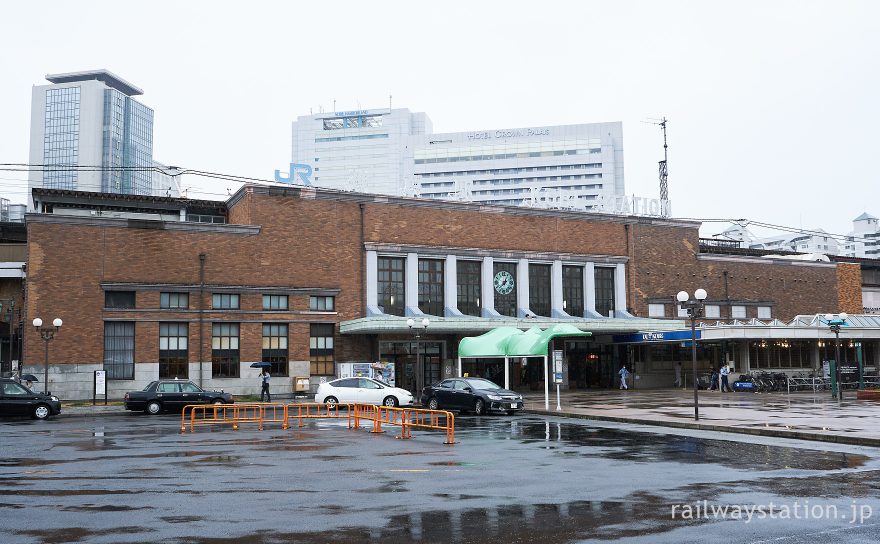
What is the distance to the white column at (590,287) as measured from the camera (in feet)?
173

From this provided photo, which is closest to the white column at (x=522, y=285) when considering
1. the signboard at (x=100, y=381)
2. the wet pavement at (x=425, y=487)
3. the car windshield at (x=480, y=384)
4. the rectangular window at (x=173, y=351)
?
the car windshield at (x=480, y=384)

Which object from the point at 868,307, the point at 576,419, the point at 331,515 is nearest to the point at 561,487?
the point at 331,515

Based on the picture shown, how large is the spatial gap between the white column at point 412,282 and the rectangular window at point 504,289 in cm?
542

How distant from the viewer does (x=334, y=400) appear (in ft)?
113

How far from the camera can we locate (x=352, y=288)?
4550cm

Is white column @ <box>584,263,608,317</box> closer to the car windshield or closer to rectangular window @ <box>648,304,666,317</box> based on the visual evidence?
rectangular window @ <box>648,304,666,317</box>

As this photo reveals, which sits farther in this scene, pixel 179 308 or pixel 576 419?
pixel 179 308

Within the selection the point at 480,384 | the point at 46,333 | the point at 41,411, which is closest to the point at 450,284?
the point at 480,384

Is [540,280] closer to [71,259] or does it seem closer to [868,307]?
[71,259]

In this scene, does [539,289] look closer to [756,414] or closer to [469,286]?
[469,286]

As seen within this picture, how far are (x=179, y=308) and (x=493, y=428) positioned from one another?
72.7ft

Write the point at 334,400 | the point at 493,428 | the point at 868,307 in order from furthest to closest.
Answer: the point at 868,307 < the point at 334,400 < the point at 493,428

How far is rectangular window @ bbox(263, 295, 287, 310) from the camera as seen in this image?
4309 cm

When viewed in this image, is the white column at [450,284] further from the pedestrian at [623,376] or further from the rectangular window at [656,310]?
the rectangular window at [656,310]
